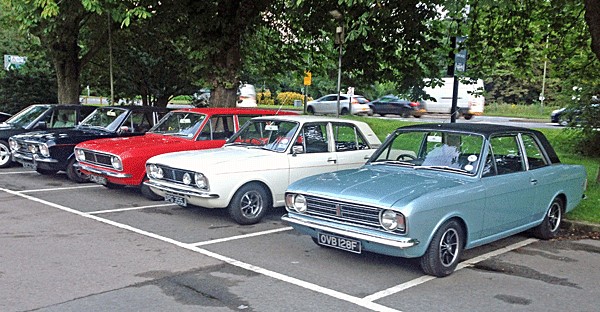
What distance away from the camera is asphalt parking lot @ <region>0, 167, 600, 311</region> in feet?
16.8

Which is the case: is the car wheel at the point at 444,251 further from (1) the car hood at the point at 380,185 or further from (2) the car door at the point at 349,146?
(2) the car door at the point at 349,146

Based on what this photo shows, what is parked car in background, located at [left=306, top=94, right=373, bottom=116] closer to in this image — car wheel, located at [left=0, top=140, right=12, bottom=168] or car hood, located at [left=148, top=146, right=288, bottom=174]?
car wheel, located at [left=0, top=140, right=12, bottom=168]

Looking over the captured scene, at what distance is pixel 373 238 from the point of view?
224 inches

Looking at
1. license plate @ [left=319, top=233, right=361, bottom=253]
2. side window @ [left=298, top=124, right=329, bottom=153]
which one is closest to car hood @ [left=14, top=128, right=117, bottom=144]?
side window @ [left=298, top=124, right=329, bottom=153]

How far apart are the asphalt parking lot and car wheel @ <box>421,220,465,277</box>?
12cm

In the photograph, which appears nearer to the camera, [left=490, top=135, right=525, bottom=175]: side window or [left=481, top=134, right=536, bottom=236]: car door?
[left=481, top=134, right=536, bottom=236]: car door

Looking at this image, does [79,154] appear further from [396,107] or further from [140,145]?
[396,107]

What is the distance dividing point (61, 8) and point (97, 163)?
494cm

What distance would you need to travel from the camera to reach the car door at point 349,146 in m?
9.30

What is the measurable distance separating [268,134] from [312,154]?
0.83m

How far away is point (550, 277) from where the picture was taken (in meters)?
6.11

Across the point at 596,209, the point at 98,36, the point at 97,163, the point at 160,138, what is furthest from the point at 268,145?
the point at 98,36

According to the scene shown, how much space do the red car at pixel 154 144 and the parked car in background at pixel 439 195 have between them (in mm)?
3995

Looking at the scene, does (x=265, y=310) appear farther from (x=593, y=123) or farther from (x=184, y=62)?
(x=184, y=62)
